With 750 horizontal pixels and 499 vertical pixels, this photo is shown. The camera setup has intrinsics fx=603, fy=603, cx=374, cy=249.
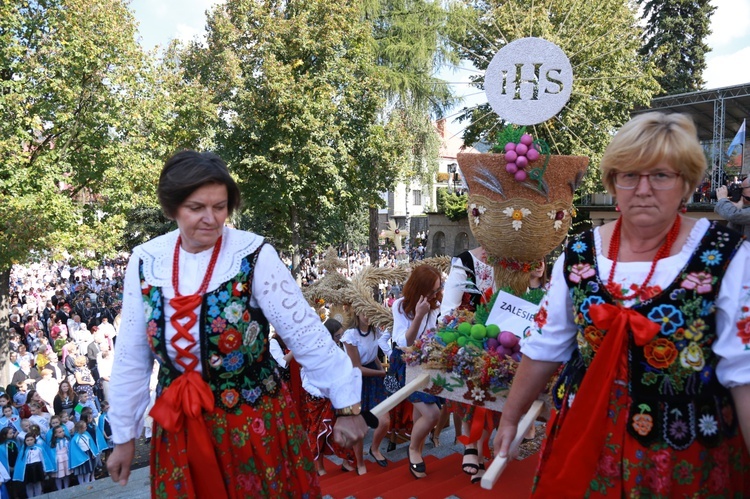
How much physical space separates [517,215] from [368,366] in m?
2.61

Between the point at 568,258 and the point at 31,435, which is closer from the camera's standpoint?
the point at 568,258

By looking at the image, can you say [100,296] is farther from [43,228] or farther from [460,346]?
[460,346]

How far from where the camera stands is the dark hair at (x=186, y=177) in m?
2.31

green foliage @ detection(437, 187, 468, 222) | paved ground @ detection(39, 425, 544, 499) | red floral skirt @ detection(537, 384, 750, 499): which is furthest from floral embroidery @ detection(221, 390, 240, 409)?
green foliage @ detection(437, 187, 468, 222)

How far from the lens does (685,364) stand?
68.5 inches

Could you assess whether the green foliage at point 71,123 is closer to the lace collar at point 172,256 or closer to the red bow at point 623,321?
the lace collar at point 172,256

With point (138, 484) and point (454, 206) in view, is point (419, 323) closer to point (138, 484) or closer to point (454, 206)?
point (138, 484)

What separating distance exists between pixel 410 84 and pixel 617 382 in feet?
68.0

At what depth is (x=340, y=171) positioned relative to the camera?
18.0 metres

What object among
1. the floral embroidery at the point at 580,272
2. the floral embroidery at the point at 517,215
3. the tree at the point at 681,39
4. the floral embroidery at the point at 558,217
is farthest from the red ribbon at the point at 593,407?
the tree at the point at 681,39

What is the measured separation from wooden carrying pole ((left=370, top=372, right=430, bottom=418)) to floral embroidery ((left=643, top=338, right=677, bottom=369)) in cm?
136

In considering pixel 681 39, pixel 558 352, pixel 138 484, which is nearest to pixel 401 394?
pixel 558 352

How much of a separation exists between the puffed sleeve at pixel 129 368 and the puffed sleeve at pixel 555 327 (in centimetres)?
149

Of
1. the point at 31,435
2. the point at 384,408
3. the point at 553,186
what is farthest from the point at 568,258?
the point at 31,435
